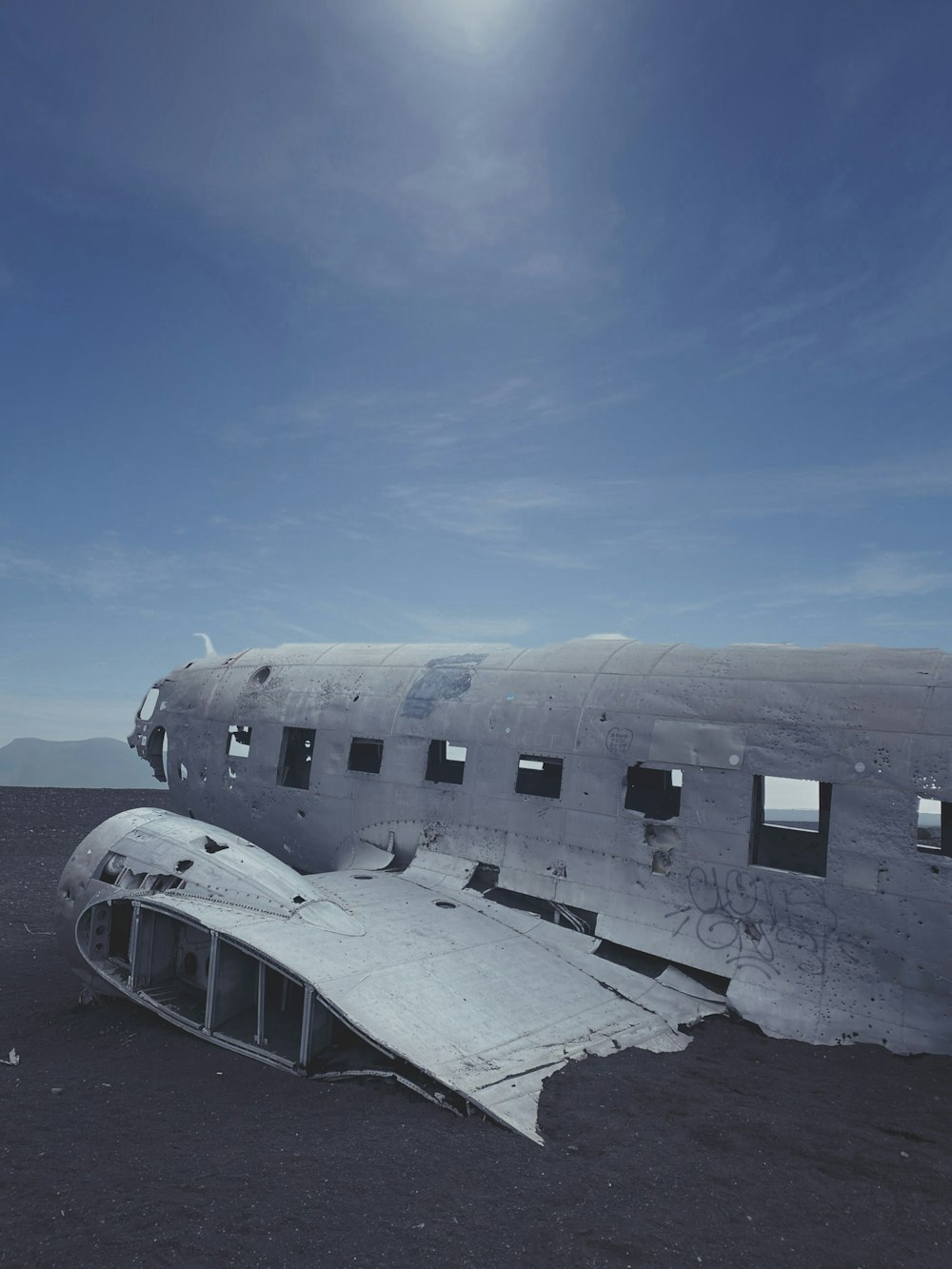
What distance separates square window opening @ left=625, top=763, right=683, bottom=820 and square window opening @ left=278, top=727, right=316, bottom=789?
639 cm

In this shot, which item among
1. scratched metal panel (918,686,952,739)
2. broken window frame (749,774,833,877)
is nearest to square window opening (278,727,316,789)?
broken window frame (749,774,833,877)

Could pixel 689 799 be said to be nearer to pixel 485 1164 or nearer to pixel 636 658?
pixel 636 658

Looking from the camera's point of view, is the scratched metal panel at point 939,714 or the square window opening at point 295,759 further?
the square window opening at point 295,759

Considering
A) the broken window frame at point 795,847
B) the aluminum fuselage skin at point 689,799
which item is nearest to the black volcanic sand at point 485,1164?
the aluminum fuselage skin at point 689,799

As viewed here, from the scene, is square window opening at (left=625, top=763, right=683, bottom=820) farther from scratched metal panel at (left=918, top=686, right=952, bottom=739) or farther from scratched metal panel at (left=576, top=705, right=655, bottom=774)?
scratched metal panel at (left=918, top=686, right=952, bottom=739)

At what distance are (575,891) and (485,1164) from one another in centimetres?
521

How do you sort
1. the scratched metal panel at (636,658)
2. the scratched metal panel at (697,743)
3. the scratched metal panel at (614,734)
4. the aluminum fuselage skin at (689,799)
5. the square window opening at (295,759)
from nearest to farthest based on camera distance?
the aluminum fuselage skin at (689,799) → the scratched metal panel at (697,743) → the scratched metal panel at (614,734) → the scratched metal panel at (636,658) → the square window opening at (295,759)

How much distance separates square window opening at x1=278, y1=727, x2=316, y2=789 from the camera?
1623 cm

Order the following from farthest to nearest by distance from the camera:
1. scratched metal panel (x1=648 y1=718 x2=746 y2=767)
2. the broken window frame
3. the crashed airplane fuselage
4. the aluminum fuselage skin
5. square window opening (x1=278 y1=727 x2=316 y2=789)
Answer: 1. square window opening (x1=278 y1=727 x2=316 y2=789)
2. the broken window frame
3. scratched metal panel (x1=648 y1=718 x2=746 y2=767)
4. the aluminum fuselage skin
5. the crashed airplane fuselage

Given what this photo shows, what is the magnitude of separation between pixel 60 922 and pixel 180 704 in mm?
8234

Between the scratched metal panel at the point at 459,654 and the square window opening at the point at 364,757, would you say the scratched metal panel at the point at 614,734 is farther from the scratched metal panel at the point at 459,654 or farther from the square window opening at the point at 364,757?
the square window opening at the point at 364,757

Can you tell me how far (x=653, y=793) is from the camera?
15.5 m

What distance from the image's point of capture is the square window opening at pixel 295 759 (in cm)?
1623

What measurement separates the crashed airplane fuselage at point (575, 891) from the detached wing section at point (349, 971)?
1.6 inches
